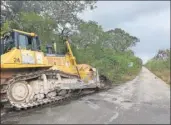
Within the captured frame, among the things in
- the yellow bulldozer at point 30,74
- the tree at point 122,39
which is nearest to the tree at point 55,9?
the yellow bulldozer at point 30,74

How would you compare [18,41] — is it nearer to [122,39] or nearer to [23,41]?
[23,41]

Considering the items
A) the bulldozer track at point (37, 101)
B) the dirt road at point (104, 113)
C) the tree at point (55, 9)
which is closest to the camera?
the dirt road at point (104, 113)

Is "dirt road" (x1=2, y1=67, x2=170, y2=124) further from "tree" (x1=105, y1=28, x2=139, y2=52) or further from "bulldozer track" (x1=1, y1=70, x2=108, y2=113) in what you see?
"tree" (x1=105, y1=28, x2=139, y2=52)

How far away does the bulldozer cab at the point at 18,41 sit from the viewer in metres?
12.5

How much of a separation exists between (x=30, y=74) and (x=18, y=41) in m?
1.30

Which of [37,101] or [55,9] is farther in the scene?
[55,9]

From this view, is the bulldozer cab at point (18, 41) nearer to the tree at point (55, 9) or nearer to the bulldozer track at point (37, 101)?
the bulldozer track at point (37, 101)

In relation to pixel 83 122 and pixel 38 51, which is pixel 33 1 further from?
pixel 83 122

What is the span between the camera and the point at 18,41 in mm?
12484

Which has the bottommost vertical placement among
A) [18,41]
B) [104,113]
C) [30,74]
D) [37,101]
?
[104,113]

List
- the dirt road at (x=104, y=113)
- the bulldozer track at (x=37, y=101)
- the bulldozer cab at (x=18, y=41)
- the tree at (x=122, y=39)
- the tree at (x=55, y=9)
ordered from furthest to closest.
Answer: the tree at (x=122, y=39) < the tree at (x=55, y=9) < the bulldozer cab at (x=18, y=41) < the bulldozer track at (x=37, y=101) < the dirt road at (x=104, y=113)

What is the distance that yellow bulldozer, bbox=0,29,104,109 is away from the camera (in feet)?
38.2

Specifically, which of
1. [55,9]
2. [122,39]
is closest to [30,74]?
[55,9]

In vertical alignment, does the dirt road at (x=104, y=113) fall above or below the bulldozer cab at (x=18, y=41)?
below
